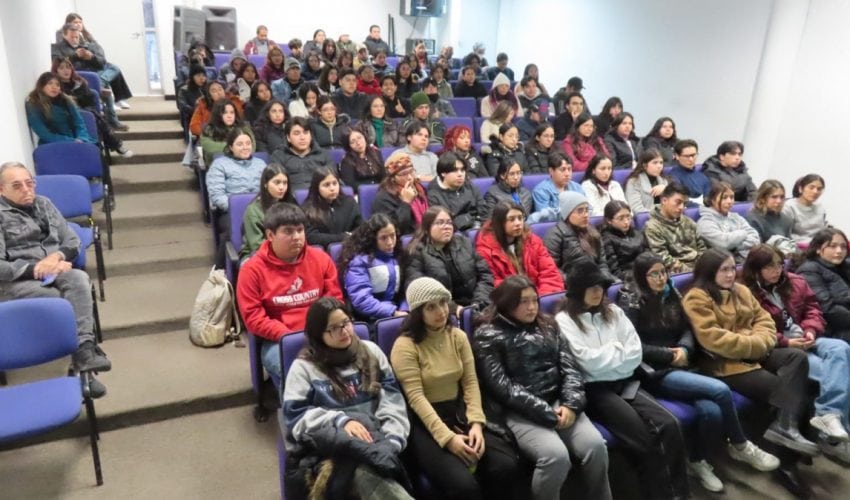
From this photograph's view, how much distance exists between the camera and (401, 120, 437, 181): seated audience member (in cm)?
414

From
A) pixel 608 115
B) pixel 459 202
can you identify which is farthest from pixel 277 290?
pixel 608 115

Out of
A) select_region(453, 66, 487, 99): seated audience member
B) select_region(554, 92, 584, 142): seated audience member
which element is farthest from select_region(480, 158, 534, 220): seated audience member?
select_region(453, 66, 487, 99): seated audience member

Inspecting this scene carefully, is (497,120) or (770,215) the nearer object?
(770,215)

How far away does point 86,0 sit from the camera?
7.64 m

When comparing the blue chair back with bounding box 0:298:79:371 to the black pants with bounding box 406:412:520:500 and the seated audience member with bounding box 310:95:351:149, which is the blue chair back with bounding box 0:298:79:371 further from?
the seated audience member with bounding box 310:95:351:149

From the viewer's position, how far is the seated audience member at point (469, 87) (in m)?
7.10

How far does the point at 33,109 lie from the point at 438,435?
3.73 meters

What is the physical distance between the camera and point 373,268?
2.75 m

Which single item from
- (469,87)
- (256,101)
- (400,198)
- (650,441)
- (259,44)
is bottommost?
(650,441)

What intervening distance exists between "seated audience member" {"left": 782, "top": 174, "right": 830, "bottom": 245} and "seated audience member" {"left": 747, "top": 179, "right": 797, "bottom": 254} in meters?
0.04

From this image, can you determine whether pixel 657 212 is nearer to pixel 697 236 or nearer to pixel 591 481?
pixel 697 236

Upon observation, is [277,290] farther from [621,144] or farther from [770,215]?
[621,144]

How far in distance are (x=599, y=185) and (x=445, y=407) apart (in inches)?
88.4

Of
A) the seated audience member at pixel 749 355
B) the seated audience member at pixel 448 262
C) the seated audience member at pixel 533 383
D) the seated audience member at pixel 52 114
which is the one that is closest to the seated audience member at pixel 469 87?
the seated audience member at pixel 52 114
